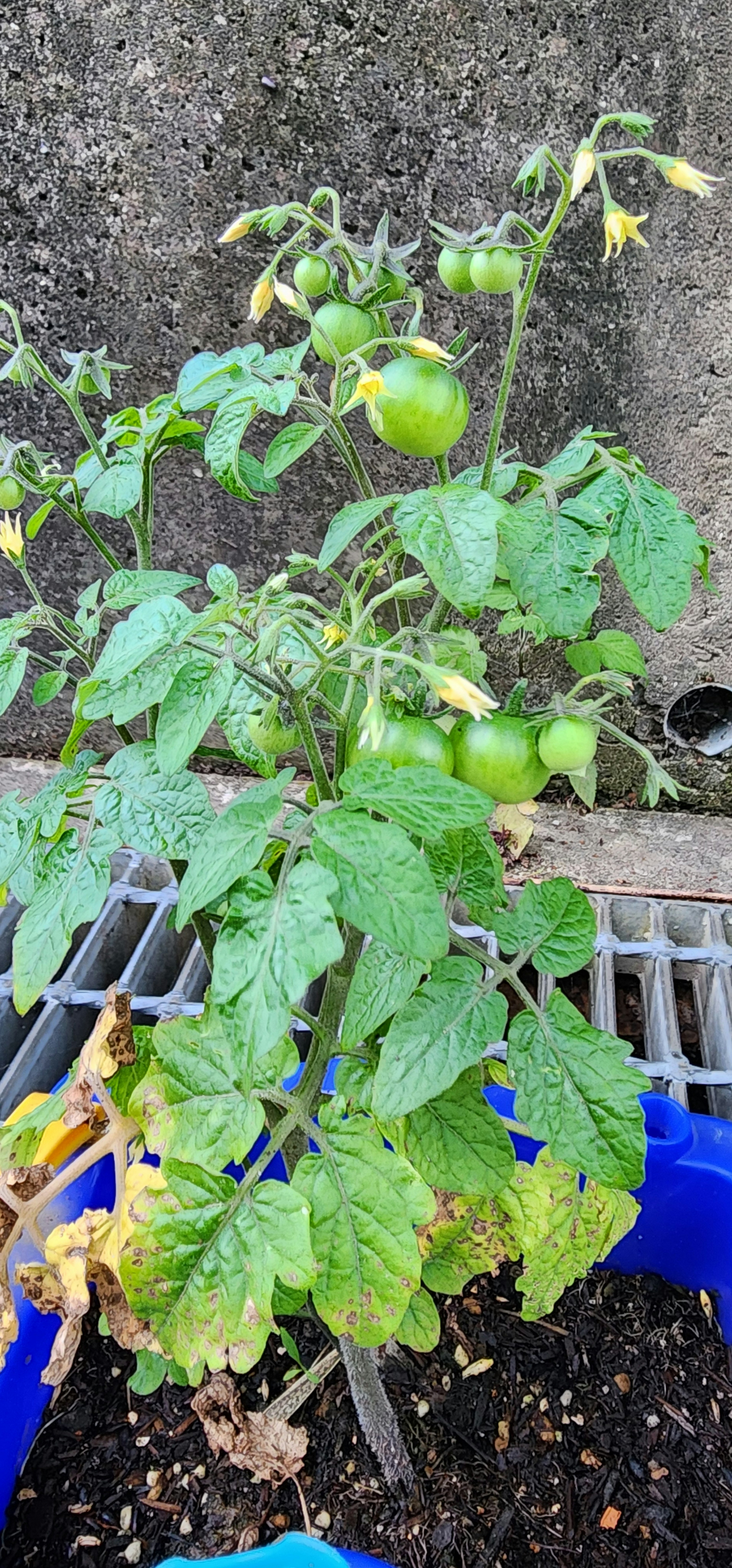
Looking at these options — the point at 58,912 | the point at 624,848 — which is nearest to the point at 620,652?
the point at 58,912

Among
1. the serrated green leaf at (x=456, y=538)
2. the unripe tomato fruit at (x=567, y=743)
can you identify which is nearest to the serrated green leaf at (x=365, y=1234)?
the unripe tomato fruit at (x=567, y=743)

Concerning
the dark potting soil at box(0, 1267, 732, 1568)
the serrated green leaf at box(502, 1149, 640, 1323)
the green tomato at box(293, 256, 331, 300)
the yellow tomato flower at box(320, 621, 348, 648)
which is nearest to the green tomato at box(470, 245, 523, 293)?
the green tomato at box(293, 256, 331, 300)

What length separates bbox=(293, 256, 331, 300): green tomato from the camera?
2.17 ft

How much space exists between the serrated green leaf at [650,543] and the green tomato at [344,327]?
19 centimetres

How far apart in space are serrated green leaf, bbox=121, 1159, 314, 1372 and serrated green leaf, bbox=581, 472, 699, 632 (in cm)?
50

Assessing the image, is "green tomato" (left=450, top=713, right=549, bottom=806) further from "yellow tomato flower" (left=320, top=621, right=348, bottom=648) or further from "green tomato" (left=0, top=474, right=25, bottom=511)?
"green tomato" (left=0, top=474, right=25, bottom=511)

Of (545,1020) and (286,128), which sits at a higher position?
(286,128)

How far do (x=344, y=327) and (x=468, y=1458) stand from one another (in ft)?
3.75

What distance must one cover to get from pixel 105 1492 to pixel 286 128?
5.59ft

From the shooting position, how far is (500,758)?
65 centimetres

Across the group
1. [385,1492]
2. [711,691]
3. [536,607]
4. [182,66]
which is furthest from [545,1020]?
[182,66]

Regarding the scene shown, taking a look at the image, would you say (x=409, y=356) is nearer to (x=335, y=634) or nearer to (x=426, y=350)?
(x=426, y=350)

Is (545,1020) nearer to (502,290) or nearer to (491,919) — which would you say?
(491,919)

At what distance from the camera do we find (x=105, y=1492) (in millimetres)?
1064
